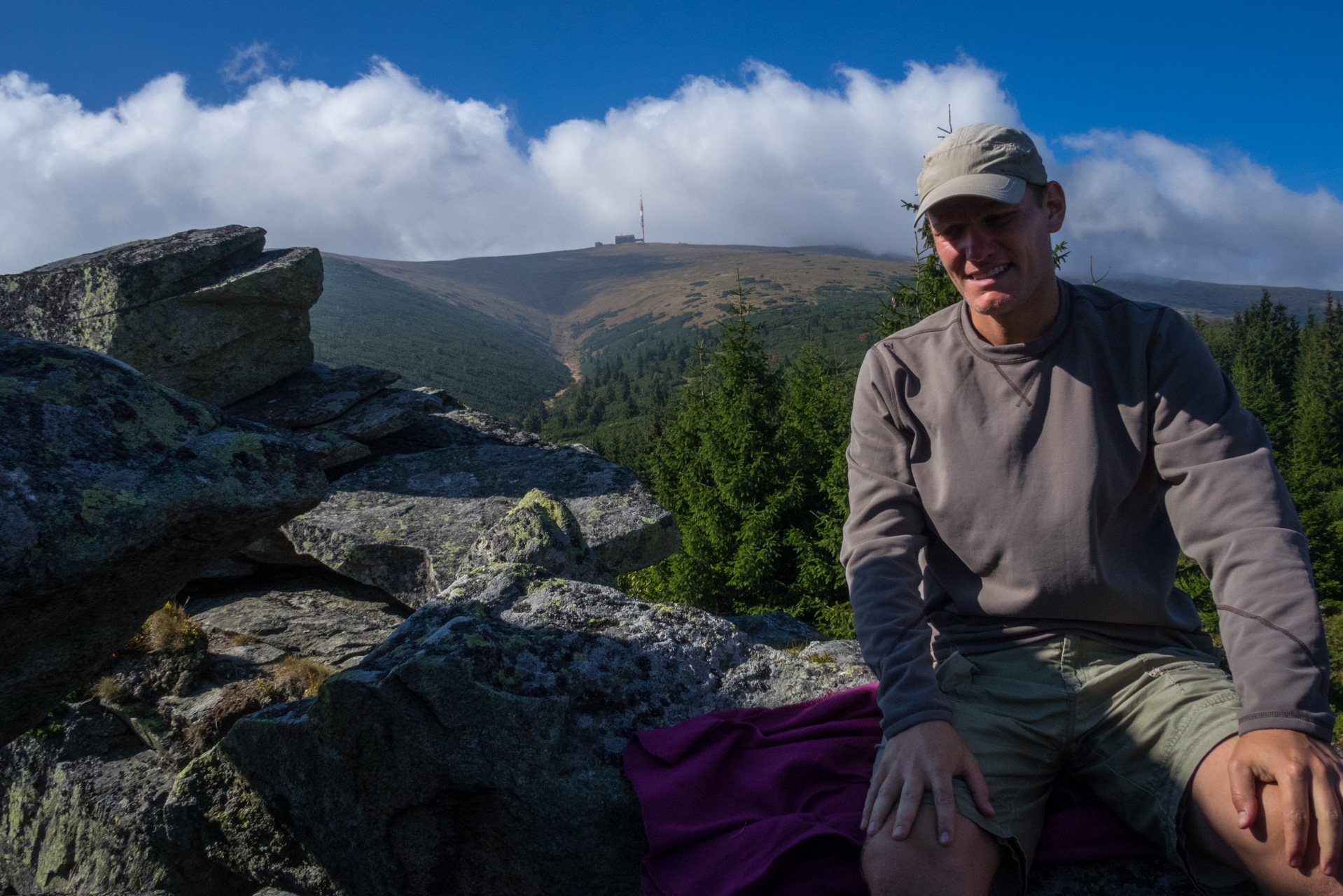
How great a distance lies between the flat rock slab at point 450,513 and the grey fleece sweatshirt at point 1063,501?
151 inches

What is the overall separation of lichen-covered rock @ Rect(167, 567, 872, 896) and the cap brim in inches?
95.0

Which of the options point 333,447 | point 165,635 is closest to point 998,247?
point 165,635

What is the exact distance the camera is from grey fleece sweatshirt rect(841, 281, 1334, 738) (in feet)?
8.93

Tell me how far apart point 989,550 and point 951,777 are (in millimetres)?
894

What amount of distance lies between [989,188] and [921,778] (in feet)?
6.91

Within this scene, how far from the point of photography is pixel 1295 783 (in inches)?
87.9

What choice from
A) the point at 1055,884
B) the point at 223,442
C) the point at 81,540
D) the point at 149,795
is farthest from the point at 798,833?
the point at 149,795

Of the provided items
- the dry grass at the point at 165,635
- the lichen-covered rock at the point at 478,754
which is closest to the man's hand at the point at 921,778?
the lichen-covered rock at the point at 478,754

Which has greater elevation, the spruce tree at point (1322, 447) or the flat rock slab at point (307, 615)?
the flat rock slab at point (307, 615)

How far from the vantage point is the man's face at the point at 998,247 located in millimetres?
2984

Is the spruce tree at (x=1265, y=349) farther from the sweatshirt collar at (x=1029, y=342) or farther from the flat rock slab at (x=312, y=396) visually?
the sweatshirt collar at (x=1029, y=342)

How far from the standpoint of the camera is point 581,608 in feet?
14.4

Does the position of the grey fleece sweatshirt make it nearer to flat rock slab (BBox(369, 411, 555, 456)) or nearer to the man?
the man

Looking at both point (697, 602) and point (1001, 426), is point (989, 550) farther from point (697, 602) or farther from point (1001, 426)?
point (697, 602)
